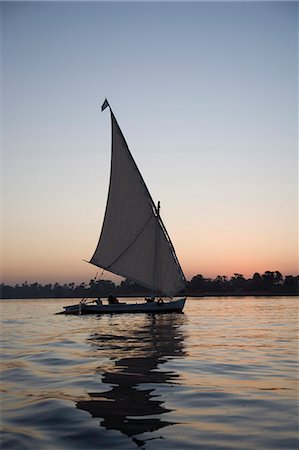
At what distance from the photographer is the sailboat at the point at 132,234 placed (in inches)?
1812

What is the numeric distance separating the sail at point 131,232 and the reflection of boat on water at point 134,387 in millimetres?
23345

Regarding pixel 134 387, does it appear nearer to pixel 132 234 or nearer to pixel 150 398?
pixel 150 398

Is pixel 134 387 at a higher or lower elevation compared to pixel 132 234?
lower

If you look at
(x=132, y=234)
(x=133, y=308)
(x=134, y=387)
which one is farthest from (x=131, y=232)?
(x=134, y=387)

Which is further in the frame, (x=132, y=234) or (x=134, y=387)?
(x=132, y=234)

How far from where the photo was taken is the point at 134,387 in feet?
40.0

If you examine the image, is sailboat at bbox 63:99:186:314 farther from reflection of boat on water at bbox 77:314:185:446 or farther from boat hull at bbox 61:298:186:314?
reflection of boat on water at bbox 77:314:185:446

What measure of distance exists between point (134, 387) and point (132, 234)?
34.8 meters

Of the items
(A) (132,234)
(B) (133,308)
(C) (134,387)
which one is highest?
(A) (132,234)

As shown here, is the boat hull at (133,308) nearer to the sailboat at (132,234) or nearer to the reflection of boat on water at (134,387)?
the sailboat at (132,234)

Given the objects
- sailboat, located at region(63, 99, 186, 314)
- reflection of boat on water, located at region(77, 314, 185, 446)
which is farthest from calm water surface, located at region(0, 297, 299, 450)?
sailboat, located at region(63, 99, 186, 314)

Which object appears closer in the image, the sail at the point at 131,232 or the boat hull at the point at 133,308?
the sail at the point at 131,232

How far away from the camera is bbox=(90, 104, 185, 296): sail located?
46000 millimetres

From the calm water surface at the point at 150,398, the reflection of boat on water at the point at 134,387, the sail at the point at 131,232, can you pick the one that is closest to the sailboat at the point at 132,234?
the sail at the point at 131,232
